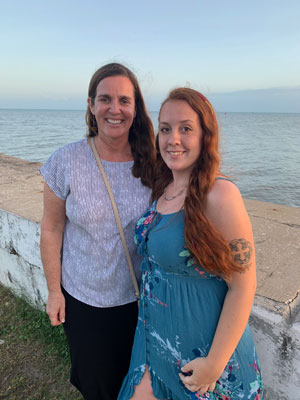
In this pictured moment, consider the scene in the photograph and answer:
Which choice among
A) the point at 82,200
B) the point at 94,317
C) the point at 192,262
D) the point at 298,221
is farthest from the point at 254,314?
the point at 298,221

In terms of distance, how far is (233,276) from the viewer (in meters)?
1.41

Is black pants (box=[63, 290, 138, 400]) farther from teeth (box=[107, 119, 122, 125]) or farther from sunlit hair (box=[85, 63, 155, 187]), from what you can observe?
teeth (box=[107, 119, 122, 125])

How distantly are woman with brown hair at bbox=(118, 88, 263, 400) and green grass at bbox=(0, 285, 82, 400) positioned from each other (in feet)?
→ 4.47

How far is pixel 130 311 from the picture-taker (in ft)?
6.95

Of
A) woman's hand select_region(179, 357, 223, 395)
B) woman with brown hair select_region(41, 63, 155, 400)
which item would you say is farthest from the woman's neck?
woman's hand select_region(179, 357, 223, 395)

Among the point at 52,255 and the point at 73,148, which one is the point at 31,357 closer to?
the point at 52,255

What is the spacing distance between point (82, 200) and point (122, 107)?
60 cm

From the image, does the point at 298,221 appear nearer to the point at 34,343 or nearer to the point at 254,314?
the point at 254,314

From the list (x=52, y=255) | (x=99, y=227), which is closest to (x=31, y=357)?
(x=52, y=255)

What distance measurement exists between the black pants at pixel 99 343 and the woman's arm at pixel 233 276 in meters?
0.78

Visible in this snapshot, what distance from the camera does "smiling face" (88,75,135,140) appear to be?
1950 millimetres

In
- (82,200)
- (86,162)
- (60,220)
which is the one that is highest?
(86,162)

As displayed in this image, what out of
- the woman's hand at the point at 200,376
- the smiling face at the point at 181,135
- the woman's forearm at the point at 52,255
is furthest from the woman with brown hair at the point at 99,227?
the woman's hand at the point at 200,376

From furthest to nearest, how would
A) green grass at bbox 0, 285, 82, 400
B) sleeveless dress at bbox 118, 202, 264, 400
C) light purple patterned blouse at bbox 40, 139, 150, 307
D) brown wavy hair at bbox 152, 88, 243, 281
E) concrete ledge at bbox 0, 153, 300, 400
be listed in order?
1. green grass at bbox 0, 285, 82, 400
2. light purple patterned blouse at bbox 40, 139, 150, 307
3. concrete ledge at bbox 0, 153, 300, 400
4. sleeveless dress at bbox 118, 202, 264, 400
5. brown wavy hair at bbox 152, 88, 243, 281
